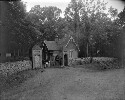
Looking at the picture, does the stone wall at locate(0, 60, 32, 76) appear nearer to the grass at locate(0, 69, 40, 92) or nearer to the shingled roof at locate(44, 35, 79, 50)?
the grass at locate(0, 69, 40, 92)

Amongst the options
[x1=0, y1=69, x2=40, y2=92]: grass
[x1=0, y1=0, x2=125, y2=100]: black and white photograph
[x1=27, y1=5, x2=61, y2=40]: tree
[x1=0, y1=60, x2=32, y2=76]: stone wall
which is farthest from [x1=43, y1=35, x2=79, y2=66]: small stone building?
[x1=0, y1=69, x2=40, y2=92]: grass

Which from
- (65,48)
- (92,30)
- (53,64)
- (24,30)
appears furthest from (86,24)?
(24,30)

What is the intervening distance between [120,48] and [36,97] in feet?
116

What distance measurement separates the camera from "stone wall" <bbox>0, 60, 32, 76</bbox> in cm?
2013

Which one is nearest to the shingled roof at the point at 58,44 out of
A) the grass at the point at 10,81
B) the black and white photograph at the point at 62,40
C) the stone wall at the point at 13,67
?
the black and white photograph at the point at 62,40

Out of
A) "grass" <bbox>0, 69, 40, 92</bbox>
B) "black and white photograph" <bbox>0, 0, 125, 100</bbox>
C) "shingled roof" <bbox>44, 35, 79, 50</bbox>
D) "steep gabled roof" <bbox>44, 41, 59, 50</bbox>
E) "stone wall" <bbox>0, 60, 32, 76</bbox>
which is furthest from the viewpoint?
"steep gabled roof" <bbox>44, 41, 59, 50</bbox>

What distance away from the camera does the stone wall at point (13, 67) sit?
20.1m

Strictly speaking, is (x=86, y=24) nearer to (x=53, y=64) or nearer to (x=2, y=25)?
(x=53, y=64)

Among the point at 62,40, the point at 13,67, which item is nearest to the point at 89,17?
the point at 62,40

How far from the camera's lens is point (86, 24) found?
1660 inches

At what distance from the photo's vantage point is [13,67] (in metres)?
23.6

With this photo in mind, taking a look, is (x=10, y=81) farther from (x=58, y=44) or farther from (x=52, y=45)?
(x=58, y=44)

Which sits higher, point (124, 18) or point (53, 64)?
point (124, 18)

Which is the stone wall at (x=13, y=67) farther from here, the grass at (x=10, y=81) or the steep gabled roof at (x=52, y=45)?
the steep gabled roof at (x=52, y=45)
